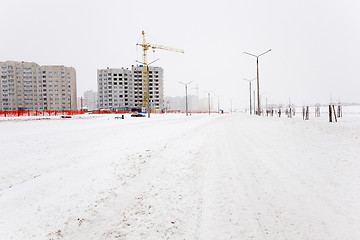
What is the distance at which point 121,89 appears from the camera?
15275cm

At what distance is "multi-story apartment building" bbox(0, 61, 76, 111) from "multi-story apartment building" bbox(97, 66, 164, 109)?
838 inches

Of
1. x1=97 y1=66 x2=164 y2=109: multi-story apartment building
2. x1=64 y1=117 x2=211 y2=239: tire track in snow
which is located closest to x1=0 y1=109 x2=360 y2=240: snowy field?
x1=64 y1=117 x2=211 y2=239: tire track in snow

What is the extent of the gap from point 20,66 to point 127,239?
174804 mm

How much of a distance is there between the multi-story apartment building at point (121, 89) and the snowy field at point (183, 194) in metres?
143

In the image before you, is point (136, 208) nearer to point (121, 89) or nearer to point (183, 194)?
point (183, 194)

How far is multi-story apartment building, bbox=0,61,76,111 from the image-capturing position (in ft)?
476

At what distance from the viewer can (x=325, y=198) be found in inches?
177

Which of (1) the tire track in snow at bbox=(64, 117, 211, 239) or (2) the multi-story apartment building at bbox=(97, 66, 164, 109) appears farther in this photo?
(2) the multi-story apartment building at bbox=(97, 66, 164, 109)

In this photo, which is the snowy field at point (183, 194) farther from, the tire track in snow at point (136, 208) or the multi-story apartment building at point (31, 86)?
the multi-story apartment building at point (31, 86)

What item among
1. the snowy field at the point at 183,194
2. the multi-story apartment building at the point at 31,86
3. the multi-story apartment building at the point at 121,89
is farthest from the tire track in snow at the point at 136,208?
the multi-story apartment building at the point at 31,86

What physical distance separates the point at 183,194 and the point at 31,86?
169m

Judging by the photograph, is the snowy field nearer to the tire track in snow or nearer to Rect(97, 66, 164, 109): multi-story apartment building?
the tire track in snow

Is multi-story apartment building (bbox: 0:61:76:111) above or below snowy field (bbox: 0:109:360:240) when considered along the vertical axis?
above

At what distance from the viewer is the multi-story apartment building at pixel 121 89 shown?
152m
